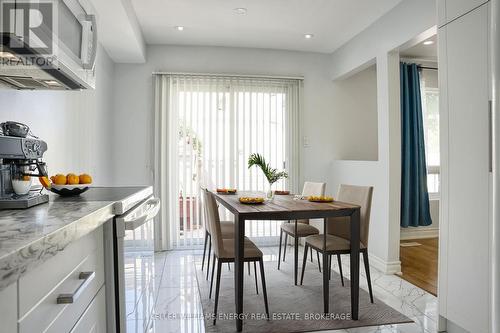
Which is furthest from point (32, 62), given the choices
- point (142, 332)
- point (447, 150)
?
point (447, 150)

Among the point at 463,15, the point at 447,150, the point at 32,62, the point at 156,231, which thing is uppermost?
the point at 463,15

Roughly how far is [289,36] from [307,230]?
7.79 feet

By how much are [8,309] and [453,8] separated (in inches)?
102

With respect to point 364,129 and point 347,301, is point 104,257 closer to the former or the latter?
point 347,301

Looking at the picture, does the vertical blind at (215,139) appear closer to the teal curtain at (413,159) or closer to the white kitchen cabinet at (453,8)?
the teal curtain at (413,159)

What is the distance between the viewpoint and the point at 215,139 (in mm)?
4324

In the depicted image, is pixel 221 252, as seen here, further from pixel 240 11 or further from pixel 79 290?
pixel 240 11

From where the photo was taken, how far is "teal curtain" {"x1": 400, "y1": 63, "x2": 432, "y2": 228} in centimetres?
433

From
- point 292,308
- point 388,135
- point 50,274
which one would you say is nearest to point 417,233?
point 388,135

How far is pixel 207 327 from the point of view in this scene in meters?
2.23

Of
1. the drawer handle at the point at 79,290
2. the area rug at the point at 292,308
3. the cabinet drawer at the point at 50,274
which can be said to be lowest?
the area rug at the point at 292,308

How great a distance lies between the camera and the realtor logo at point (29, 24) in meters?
0.93

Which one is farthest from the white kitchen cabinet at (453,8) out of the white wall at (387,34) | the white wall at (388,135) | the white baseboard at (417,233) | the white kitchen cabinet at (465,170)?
the white baseboard at (417,233)

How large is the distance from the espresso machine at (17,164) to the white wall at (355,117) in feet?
13.0
